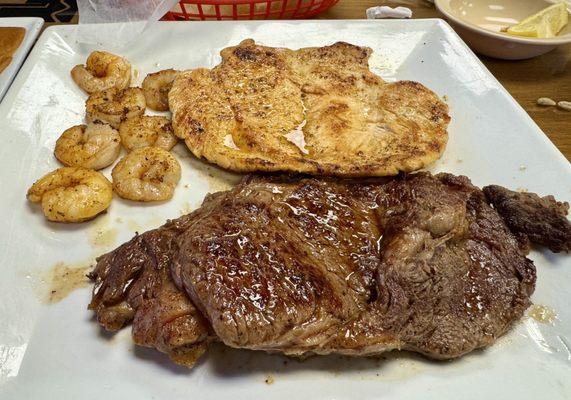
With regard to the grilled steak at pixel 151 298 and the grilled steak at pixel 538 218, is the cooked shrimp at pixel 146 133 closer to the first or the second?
the grilled steak at pixel 151 298

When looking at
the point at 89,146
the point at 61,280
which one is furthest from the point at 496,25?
the point at 61,280

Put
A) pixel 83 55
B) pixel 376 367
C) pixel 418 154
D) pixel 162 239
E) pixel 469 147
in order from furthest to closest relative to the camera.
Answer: pixel 83 55, pixel 469 147, pixel 418 154, pixel 162 239, pixel 376 367

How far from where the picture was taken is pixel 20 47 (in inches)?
141

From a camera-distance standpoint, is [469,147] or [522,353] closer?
[522,353]

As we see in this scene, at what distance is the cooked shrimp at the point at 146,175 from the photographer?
8.94 ft

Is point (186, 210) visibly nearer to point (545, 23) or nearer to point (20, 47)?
point (20, 47)

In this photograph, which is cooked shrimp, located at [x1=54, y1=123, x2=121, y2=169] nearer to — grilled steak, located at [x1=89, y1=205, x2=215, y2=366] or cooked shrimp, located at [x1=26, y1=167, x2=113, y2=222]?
cooked shrimp, located at [x1=26, y1=167, x2=113, y2=222]

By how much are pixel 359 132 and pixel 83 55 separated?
7.40ft

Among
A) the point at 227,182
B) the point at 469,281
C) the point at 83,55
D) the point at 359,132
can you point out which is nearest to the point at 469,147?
the point at 359,132

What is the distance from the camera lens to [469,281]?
7.47 ft

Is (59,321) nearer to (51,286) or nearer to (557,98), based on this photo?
(51,286)

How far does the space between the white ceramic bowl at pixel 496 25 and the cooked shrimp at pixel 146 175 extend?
294 cm

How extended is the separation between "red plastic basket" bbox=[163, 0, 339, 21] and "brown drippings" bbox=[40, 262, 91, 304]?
8.51 feet

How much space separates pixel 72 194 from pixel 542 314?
2.58 metres
